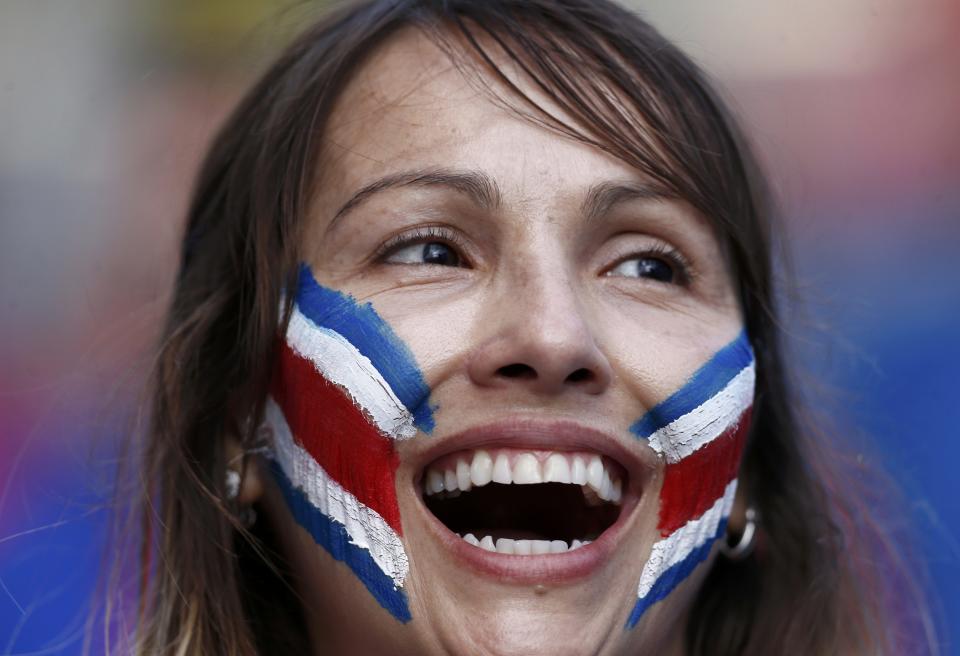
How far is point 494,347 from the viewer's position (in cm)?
174

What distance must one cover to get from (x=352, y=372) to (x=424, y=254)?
0.24 metres

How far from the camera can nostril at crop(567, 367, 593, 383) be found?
178cm

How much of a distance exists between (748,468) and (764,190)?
1.87 ft

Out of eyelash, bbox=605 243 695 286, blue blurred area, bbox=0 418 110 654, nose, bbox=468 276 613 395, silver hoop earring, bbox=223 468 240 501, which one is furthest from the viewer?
blue blurred area, bbox=0 418 110 654

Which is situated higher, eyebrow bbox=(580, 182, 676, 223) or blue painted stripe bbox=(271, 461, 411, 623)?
eyebrow bbox=(580, 182, 676, 223)

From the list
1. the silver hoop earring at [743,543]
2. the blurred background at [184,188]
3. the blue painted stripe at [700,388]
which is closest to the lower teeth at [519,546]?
the blue painted stripe at [700,388]

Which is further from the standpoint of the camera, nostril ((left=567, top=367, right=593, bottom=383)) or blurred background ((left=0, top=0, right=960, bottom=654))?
blurred background ((left=0, top=0, right=960, bottom=654))

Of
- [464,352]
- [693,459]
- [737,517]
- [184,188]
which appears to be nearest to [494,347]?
[464,352]

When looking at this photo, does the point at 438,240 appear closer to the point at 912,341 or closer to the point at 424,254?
the point at 424,254

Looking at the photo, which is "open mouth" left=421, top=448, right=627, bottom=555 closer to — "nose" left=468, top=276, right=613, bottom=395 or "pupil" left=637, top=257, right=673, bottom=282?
"nose" left=468, top=276, right=613, bottom=395

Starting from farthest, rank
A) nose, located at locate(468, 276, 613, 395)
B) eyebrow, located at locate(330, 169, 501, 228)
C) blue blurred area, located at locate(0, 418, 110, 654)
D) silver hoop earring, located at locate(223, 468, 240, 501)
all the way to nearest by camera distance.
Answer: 1. blue blurred area, located at locate(0, 418, 110, 654)
2. silver hoop earring, located at locate(223, 468, 240, 501)
3. eyebrow, located at locate(330, 169, 501, 228)
4. nose, located at locate(468, 276, 613, 395)

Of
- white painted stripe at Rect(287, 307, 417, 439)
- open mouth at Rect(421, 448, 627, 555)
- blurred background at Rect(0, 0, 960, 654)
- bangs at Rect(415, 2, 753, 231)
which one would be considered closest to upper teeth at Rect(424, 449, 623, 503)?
open mouth at Rect(421, 448, 627, 555)

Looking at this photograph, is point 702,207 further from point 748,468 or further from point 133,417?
point 133,417

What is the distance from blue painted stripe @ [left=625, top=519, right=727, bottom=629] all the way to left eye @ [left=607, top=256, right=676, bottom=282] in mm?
466
